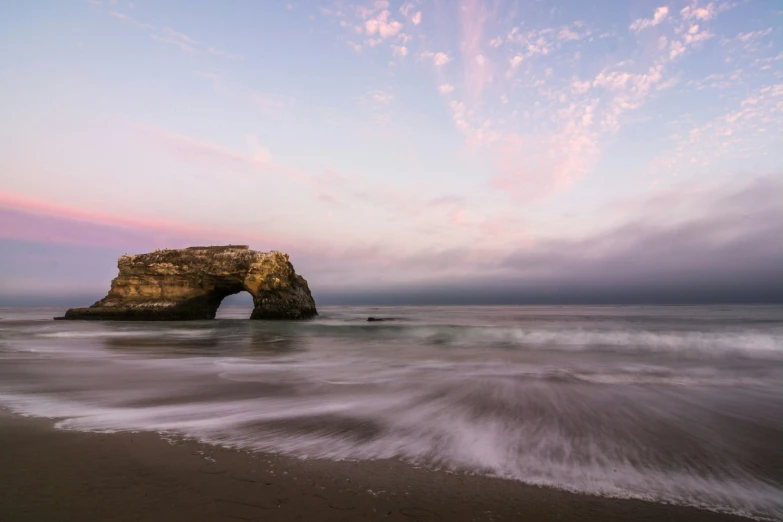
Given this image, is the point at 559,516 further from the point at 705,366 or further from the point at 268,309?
the point at 268,309

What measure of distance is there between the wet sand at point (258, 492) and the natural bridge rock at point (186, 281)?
27.3 m

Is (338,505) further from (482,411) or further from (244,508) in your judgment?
(482,411)

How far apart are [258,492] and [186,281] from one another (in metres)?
31.7

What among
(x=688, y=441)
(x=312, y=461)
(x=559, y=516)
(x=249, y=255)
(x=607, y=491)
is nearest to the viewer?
(x=559, y=516)

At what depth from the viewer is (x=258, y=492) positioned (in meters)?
2.36

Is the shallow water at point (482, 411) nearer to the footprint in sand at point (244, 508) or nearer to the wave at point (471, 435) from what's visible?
the wave at point (471, 435)

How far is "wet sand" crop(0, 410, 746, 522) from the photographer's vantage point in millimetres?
2107

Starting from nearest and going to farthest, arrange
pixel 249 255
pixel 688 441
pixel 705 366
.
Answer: pixel 688 441, pixel 705 366, pixel 249 255

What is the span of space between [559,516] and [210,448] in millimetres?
2775

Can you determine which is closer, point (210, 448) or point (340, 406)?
point (210, 448)

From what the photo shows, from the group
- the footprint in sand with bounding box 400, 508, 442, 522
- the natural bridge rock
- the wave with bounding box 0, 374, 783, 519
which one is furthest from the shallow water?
the natural bridge rock

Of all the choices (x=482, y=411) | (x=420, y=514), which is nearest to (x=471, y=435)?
(x=482, y=411)

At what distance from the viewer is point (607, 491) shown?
8.36 feet

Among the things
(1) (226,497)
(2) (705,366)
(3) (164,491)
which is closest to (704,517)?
(1) (226,497)
